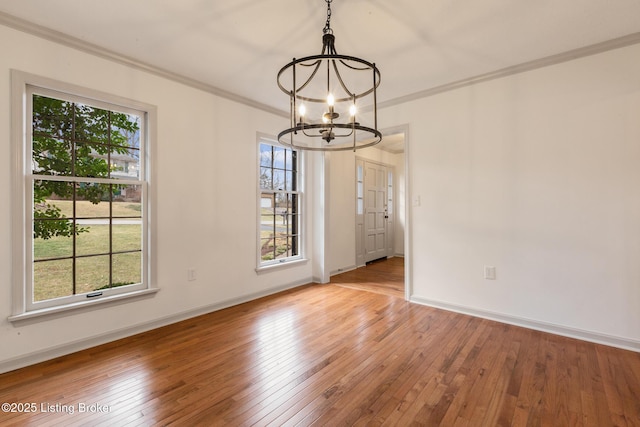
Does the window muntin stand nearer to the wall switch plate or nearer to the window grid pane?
the window grid pane

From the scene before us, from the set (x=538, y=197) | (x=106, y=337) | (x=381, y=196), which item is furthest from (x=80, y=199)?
(x=381, y=196)

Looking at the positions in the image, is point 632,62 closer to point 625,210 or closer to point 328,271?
point 625,210

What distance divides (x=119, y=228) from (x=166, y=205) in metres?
0.46

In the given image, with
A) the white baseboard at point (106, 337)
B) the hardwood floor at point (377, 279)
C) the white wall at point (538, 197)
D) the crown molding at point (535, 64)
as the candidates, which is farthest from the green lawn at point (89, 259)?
the crown molding at point (535, 64)

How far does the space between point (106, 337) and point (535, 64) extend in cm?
473

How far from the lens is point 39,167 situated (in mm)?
2424

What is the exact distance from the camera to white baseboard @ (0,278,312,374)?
2270mm

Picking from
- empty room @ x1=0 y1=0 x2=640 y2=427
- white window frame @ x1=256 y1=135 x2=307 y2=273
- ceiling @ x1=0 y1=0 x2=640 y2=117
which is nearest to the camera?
empty room @ x1=0 y1=0 x2=640 y2=427

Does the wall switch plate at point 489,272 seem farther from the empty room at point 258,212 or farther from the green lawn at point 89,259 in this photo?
the green lawn at point 89,259

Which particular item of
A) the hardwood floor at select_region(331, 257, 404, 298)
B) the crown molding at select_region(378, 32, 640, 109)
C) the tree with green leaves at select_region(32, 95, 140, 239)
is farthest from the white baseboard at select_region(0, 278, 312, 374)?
the crown molding at select_region(378, 32, 640, 109)

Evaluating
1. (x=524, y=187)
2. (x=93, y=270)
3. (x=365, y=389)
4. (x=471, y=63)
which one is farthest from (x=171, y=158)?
(x=524, y=187)

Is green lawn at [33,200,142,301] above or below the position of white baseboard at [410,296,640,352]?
above

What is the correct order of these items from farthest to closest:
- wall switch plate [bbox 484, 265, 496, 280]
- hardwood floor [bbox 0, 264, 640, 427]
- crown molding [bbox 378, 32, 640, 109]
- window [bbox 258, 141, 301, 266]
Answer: window [bbox 258, 141, 301, 266]
wall switch plate [bbox 484, 265, 496, 280]
crown molding [bbox 378, 32, 640, 109]
hardwood floor [bbox 0, 264, 640, 427]

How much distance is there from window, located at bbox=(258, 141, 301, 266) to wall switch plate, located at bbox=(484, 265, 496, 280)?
8.39 feet
